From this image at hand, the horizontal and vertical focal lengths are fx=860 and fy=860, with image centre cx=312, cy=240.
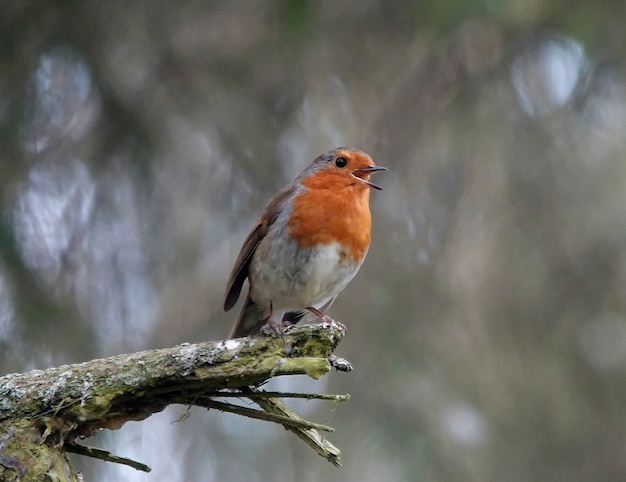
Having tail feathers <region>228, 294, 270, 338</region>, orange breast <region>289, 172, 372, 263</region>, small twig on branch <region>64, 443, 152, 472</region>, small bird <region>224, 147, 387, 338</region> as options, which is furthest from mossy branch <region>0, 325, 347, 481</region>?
tail feathers <region>228, 294, 270, 338</region>

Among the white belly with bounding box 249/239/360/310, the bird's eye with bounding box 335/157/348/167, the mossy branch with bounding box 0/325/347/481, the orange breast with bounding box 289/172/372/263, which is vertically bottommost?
the mossy branch with bounding box 0/325/347/481

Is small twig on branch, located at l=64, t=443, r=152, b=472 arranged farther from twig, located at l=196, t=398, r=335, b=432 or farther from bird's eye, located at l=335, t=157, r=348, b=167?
bird's eye, located at l=335, t=157, r=348, b=167

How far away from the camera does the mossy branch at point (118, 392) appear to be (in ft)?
6.64

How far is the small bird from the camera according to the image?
3768 mm

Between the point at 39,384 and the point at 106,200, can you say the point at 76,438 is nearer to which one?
the point at 39,384

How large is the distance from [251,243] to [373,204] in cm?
129

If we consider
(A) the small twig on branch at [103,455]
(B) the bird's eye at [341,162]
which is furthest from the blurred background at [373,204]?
(A) the small twig on branch at [103,455]

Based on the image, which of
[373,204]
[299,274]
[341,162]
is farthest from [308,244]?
[373,204]

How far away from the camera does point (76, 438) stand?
85.4 inches

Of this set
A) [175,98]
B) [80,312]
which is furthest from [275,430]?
[175,98]

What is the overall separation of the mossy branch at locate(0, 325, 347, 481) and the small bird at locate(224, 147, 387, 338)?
1.37 metres

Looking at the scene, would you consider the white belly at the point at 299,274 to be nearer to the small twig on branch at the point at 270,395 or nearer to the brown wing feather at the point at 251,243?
the brown wing feather at the point at 251,243

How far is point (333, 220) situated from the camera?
3797 millimetres

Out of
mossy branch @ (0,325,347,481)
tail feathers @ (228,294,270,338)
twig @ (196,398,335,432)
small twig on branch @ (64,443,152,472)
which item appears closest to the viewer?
mossy branch @ (0,325,347,481)
